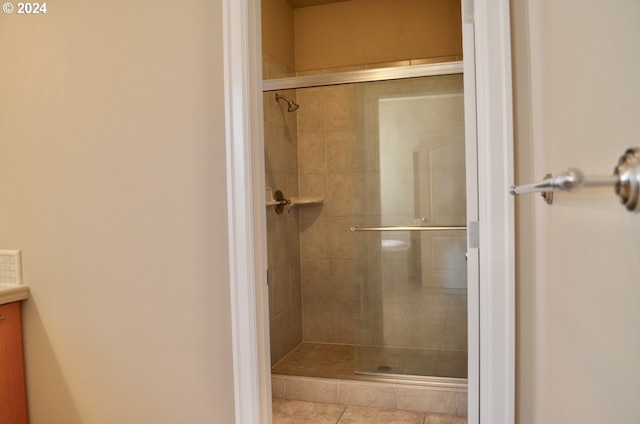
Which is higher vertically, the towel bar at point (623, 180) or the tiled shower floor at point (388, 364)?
the towel bar at point (623, 180)

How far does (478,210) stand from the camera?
161 centimetres

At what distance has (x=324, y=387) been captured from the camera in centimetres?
288

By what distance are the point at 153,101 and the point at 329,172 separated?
2.03 meters

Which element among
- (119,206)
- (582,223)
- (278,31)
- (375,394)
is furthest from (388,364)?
(278,31)

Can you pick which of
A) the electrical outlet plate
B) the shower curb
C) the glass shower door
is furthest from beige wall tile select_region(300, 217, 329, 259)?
the electrical outlet plate

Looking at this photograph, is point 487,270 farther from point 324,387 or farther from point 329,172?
point 329,172

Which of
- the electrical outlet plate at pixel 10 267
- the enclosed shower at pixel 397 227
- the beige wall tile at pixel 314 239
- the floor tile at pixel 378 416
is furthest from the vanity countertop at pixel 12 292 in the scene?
the beige wall tile at pixel 314 239

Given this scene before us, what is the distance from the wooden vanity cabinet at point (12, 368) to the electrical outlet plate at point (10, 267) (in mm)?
115

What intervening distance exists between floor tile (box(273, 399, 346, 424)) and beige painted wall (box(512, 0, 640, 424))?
1.58 meters

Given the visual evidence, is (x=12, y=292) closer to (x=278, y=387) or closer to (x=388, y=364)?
(x=278, y=387)

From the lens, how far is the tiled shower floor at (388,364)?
2881 mm

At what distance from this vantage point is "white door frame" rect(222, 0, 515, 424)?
1.47 m

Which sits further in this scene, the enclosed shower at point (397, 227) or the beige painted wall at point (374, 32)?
the beige painted wall at point (374, 32)

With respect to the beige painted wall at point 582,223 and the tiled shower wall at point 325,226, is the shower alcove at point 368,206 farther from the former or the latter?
the beige painted wall at point 582,223
